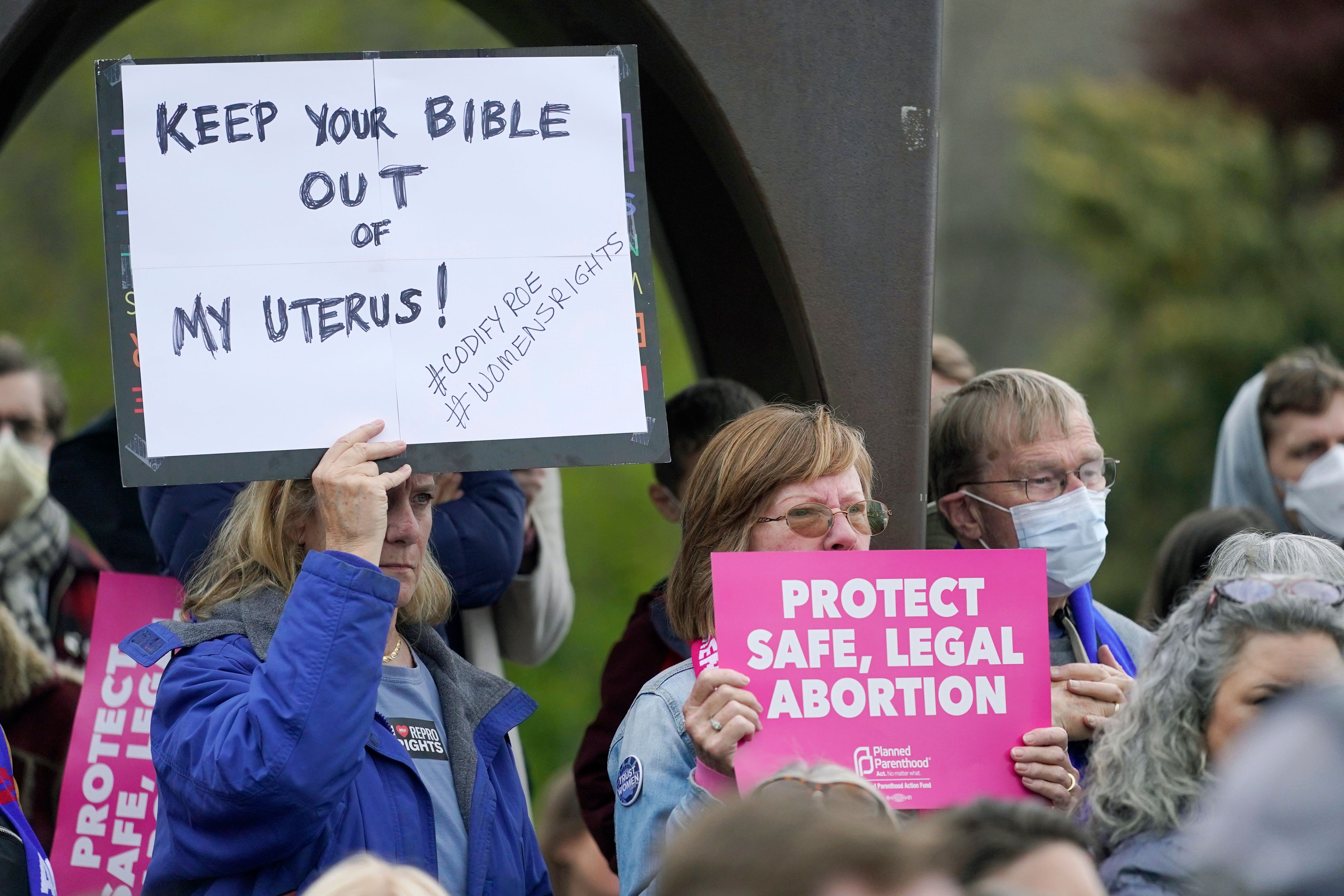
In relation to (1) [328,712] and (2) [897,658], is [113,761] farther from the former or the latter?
(2) [897,658]

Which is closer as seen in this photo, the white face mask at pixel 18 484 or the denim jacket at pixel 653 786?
the denim jacket at pixel 653 786

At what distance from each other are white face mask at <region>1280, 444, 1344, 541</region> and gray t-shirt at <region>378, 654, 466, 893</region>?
9.01 ft

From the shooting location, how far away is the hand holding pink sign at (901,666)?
99.4 inches

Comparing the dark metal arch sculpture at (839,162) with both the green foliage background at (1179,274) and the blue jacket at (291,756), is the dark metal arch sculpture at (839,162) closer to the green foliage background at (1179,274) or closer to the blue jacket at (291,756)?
the blue jacket at (291,756)

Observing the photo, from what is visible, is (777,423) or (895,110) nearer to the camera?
(777,423)

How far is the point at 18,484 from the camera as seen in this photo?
427 cm

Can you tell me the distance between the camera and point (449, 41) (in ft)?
32.6

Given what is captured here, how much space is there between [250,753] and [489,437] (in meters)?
0.68

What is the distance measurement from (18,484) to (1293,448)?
369cm

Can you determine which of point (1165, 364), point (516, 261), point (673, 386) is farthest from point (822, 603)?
point (1165, 364)

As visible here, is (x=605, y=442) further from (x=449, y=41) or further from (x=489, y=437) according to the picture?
(x=449, y=41)

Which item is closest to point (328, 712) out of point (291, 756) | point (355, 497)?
point (291, 756)

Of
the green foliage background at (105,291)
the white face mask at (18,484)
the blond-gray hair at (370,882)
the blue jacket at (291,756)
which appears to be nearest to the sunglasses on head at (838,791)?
the blond-gray hair at (370,882)

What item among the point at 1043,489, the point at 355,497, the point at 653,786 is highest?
the point at 355,497
